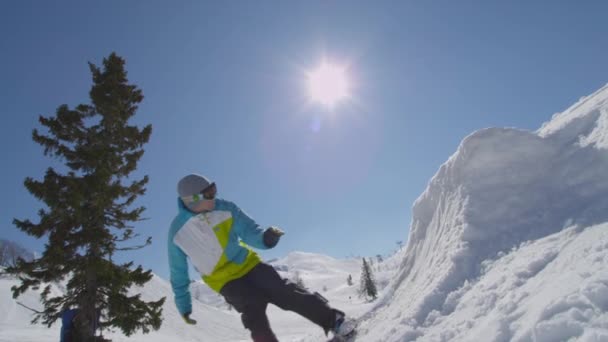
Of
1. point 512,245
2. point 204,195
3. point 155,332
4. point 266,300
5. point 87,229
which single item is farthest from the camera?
point 155,332

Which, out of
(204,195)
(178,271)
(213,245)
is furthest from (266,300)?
(204,195)

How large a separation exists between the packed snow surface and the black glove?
166cm

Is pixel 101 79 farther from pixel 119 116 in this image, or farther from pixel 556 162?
pixel 556 162

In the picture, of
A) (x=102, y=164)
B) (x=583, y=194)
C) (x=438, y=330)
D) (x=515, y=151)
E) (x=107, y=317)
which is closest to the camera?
(x=438, y=330)

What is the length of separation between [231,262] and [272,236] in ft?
1.84

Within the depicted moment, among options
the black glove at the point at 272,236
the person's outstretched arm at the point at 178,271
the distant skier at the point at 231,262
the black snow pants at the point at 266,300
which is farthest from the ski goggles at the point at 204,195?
the black snow pants at the point at 266,300

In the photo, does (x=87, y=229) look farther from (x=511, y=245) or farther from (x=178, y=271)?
(x=511, y=245)

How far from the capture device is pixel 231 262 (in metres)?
3.73

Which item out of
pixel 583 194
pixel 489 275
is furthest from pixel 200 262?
pixel 583 194

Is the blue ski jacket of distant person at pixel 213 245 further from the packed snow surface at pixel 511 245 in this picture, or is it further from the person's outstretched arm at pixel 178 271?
the packed snow surface at pixel 511 245

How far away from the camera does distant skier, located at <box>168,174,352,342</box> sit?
346 centimetres

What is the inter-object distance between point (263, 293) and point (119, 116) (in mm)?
10427

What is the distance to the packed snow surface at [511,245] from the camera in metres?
2.32

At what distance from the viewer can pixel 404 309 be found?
13.4 ft
